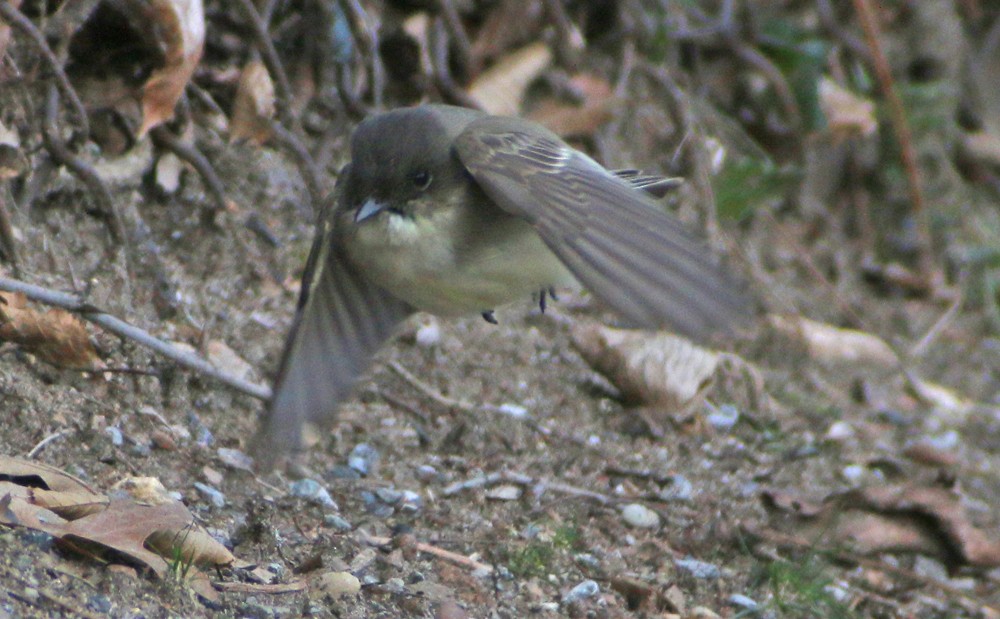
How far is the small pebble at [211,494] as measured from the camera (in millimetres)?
3330

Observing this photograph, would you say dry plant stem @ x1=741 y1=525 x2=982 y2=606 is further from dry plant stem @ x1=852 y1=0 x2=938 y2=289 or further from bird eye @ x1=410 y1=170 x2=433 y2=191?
dry plant stem @ x1=852 y1=0 x2=938 y2=289

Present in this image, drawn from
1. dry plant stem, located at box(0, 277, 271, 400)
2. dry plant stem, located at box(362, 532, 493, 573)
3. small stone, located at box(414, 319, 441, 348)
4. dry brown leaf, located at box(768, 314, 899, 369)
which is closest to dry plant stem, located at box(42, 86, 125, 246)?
dry plant stem, located at box(0, 277, 271, 400)

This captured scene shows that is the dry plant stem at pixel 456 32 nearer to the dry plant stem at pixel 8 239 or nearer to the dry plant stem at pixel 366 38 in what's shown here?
the dry plant stem at pixel 366 38

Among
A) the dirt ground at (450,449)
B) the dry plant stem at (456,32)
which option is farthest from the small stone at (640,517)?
the dry plant stem at (456,32)

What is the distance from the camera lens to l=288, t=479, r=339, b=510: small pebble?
3520mm

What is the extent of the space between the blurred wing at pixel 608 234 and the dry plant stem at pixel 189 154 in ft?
3.92

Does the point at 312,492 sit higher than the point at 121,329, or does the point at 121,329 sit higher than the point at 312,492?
the point at 121,329

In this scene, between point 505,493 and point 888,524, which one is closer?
point 505,493

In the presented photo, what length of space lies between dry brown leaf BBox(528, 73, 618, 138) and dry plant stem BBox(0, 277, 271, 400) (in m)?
2.25

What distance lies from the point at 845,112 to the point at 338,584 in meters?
4.35

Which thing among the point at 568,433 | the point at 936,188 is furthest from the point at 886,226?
the point at 568,433

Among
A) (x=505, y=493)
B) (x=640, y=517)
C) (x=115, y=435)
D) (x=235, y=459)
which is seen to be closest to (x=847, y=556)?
(x=640, y=517)

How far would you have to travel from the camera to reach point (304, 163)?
4.65 metres

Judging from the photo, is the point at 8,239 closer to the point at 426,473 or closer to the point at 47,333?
the point at 47,333
